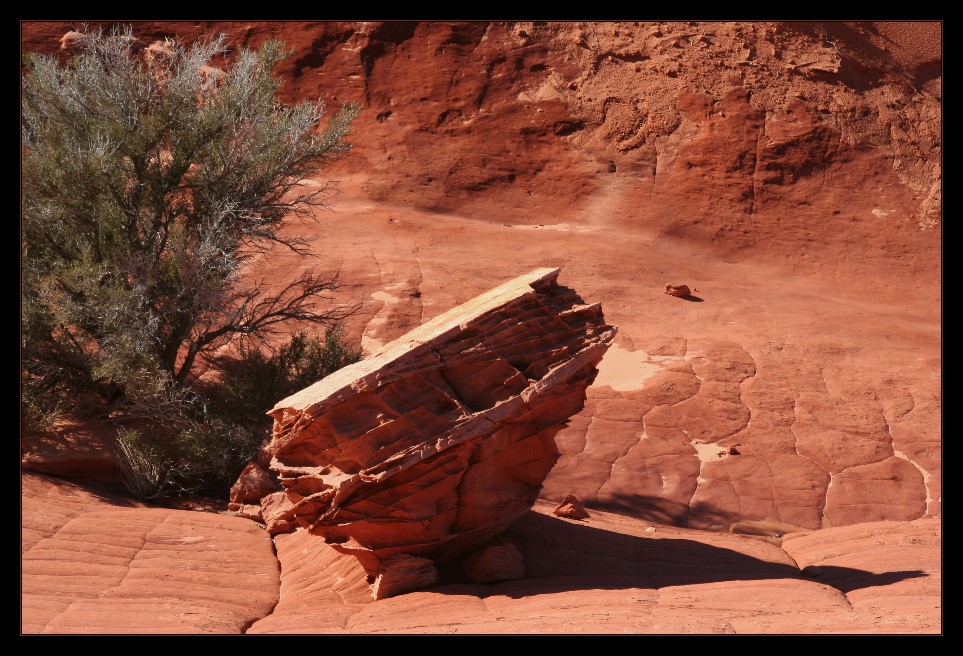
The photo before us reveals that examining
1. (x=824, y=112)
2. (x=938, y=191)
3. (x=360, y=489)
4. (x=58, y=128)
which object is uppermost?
(x=58, y=128)

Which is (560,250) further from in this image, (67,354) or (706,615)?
(706,615)

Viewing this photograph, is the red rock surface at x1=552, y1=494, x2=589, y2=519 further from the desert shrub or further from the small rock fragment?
the small rock fragment

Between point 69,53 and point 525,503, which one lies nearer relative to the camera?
point 525,503

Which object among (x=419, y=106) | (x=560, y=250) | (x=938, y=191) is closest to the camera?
(x=560, y=250)

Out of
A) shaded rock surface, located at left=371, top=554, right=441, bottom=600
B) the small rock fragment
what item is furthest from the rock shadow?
the small rock fragment

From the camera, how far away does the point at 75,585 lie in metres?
6.95

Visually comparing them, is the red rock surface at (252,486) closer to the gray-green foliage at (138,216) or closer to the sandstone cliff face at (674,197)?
the gray-green foliage at (138,216)

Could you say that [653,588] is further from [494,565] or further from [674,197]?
[674,197]

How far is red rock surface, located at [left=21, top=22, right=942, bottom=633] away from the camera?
7.44 metres

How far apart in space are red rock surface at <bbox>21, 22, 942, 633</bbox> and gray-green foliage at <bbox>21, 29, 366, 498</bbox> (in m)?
1.29

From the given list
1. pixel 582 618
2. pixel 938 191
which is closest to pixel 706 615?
pixel 582 618

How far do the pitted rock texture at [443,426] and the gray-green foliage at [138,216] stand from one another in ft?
12.1

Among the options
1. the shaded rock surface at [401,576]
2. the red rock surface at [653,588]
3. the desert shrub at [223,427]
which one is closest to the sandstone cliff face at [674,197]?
the desert shrub at [223,427]

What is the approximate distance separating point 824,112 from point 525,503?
638 inches
